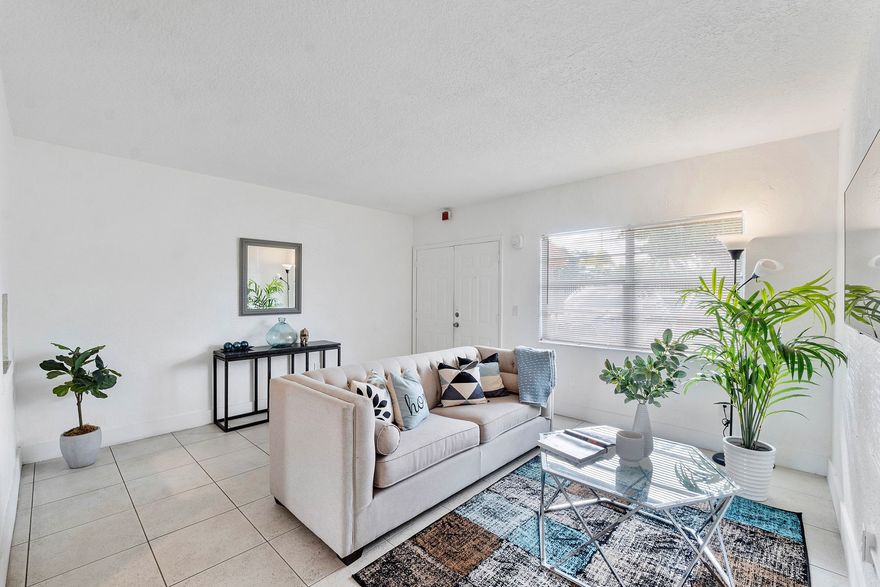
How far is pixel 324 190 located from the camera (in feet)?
14.8

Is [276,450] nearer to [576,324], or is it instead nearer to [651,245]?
[576,324]

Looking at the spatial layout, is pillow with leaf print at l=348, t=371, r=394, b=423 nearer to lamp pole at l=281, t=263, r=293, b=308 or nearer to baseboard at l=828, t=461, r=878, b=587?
baseboard at l=828, t=461, r=878, b=587

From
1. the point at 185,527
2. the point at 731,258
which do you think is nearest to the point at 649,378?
the point at 731,258

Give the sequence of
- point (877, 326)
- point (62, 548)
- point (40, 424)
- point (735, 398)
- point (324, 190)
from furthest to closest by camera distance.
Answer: point (324, 190) → point (40, 424) → point (735, 398) → point (62, 548) → point (877, 326)

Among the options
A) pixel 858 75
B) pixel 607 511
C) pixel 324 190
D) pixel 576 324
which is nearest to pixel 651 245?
pixel 576 324

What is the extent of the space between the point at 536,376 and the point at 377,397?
4.65 feet

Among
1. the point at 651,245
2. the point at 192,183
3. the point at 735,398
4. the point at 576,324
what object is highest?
the point at 192,183

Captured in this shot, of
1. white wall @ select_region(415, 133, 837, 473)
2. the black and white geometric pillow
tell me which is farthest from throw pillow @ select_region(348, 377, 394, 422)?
white wall @ select_region(415, 133, 837, 473)

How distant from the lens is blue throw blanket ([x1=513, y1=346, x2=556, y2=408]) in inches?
124

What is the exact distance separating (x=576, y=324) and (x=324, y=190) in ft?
10.3

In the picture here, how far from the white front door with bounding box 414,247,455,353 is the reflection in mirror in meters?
3.96

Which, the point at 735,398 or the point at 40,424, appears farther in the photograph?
the point at 40,424

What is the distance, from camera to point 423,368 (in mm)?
3113

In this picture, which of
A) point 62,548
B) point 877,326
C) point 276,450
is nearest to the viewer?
point 877,326
